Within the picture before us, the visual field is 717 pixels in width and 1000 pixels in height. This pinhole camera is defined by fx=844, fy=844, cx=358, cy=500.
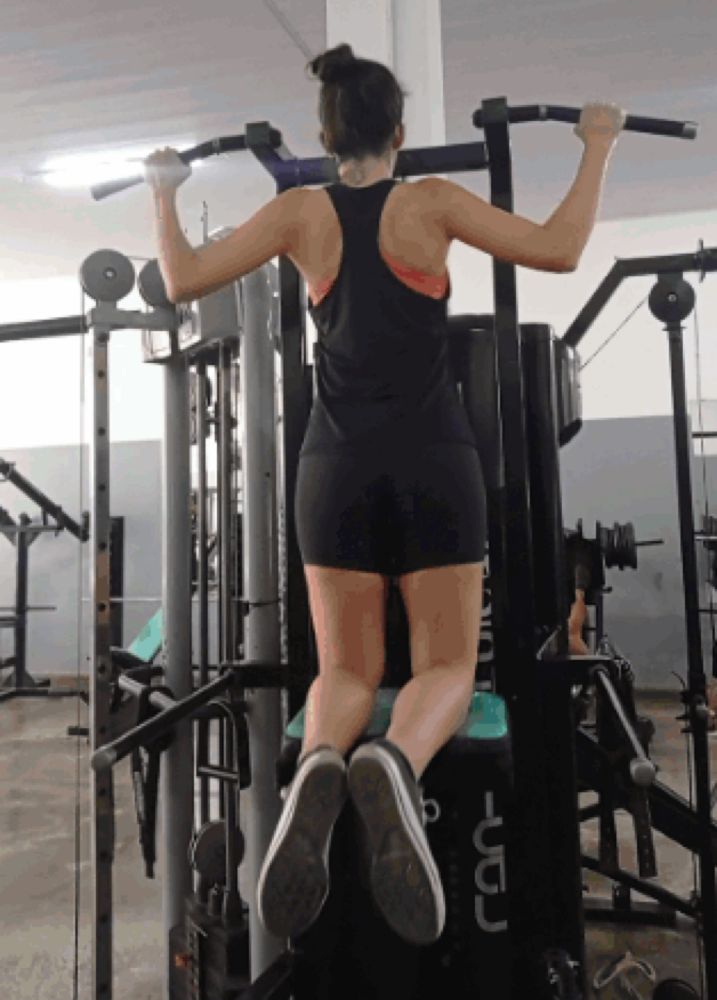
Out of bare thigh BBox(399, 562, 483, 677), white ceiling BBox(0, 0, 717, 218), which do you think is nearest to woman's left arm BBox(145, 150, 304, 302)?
bare thigh BBox(399, 562, 483, 677)

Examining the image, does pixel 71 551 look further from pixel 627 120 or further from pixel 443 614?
pixel 627 120

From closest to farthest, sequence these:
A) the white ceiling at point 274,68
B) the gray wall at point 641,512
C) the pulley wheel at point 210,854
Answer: the pulley wheel at point 210,854, the white ceiling at point 274,68, the gray wall at point 641,512

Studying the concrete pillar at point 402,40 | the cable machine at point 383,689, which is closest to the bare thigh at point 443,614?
the cable machine at point 383,689

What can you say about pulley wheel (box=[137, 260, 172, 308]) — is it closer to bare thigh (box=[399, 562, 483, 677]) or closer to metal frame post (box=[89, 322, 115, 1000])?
metal frame post (box=[89, 322, 115, 1000])

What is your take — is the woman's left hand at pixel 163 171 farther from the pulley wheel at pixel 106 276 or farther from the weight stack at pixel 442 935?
the weight stack at pixel 442 935

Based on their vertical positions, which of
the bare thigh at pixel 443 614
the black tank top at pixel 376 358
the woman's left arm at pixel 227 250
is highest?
the woman's left arm at pixel 227 250

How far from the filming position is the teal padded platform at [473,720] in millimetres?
1318

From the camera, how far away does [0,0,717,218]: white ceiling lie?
349 centimetres

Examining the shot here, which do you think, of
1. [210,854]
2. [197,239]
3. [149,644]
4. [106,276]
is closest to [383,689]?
[210,854]

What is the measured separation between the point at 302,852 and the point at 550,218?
3.41 feet

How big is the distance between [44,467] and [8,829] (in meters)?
4.25

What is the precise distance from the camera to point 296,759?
1.34m

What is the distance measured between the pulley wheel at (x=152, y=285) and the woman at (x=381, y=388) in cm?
53

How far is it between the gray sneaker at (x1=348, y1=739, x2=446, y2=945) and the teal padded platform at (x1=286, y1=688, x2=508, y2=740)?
197 mm
